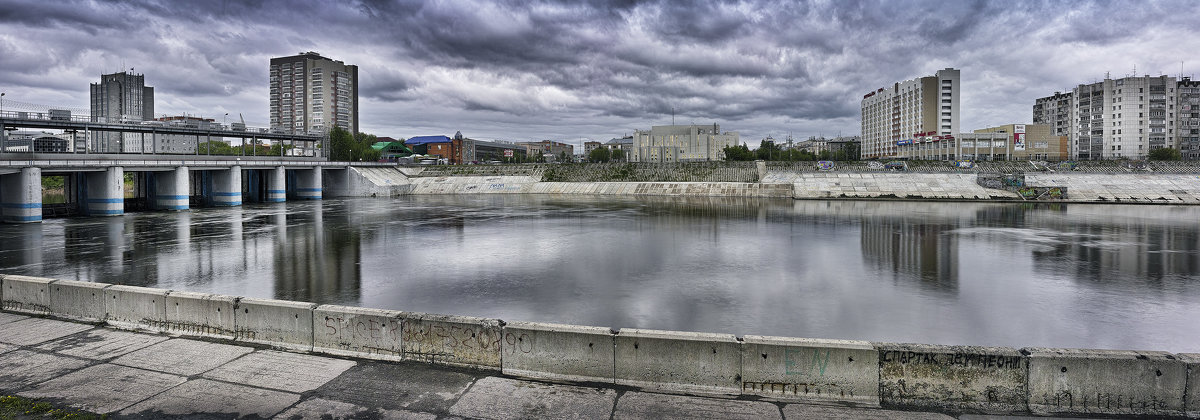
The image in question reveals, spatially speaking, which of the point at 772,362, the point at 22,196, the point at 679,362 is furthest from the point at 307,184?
the point at 772,362

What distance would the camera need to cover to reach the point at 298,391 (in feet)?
35.2

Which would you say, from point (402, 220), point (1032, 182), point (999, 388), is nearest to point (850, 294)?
point (999, 388)

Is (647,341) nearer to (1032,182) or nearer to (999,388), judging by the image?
(999,388)

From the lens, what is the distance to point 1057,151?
17875 centimetres

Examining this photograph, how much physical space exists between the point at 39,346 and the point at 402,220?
41.6 meters

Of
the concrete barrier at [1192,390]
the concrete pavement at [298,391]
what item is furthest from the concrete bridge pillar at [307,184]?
the concrete barrier at [1192,390]

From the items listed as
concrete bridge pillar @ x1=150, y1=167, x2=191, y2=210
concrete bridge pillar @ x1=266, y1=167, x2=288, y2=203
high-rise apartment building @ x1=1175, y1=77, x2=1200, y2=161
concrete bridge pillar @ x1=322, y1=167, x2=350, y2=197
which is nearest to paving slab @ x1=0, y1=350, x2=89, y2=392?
concrete bridge pillar @ x1=150, y1=167, x2=191, y2=210

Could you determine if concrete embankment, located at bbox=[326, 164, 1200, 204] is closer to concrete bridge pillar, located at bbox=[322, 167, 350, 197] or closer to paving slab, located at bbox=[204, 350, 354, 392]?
concrete bridge pillar, located at bbox=[322, 167, 350, 197]

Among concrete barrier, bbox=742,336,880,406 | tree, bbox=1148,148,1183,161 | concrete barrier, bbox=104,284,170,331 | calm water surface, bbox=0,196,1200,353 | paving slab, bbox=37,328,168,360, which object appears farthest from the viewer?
tree, bbox=1148,148,1183,161

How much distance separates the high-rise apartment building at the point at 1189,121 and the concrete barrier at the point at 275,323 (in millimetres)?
227452

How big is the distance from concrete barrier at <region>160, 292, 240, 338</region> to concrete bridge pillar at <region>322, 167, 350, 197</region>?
305ft

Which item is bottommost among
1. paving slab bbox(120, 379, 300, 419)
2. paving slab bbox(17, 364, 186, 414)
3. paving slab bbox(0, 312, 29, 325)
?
paving slab bbox(120, 379, 300, 419)

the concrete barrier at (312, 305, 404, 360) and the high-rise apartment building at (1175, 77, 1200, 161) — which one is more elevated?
the high-rise apartment building at (1175, 77, 1200, 161)

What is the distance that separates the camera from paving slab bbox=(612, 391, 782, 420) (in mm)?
9609
